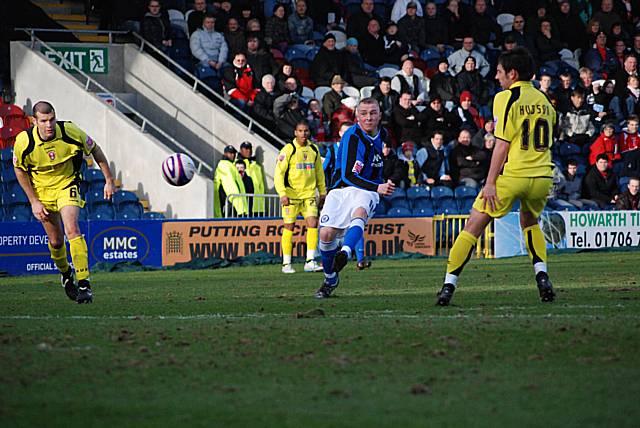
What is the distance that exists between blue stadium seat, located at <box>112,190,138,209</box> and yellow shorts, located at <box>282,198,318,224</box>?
14.5ft

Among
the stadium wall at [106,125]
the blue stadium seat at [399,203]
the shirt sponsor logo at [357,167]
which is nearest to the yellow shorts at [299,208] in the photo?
the stadium wall at [106,125]

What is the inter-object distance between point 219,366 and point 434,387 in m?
1.42

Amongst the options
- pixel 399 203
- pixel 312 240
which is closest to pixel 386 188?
pixel 312 240

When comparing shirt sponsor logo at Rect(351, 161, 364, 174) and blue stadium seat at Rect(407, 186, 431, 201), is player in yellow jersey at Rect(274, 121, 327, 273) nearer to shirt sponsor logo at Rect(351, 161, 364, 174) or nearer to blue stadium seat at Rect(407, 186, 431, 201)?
blue stadium seat at Rect(407, 186, 431, 201)

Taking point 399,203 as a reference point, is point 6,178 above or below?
above

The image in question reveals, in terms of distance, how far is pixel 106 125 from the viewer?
22922 mm

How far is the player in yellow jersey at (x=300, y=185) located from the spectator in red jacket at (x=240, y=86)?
6.09m

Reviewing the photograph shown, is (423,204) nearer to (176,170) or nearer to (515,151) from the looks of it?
(176,170)

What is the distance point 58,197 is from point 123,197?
9.90 m

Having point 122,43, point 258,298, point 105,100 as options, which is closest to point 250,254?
point 105,100

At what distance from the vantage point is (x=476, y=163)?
2342cm

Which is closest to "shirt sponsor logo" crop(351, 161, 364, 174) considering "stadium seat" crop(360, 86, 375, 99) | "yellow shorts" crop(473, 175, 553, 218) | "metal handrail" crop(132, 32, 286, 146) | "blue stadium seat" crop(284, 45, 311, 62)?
"yellow shorts" crop(473, 175, 553, 218)

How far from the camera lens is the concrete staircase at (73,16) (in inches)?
977

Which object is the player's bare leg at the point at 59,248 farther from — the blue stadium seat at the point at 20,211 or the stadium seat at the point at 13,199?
the stadium seat at the point at 13,199
